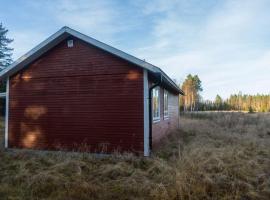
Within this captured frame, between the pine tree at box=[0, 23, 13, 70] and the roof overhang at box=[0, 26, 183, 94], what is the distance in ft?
83.9

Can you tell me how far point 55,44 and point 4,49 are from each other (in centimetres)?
2862

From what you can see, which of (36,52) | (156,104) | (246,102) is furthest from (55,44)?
(246,102)

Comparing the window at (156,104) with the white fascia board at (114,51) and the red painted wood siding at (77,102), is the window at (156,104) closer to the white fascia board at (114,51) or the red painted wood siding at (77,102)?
the red painted wood siding at (77,102)

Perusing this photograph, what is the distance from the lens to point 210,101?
5659 cm

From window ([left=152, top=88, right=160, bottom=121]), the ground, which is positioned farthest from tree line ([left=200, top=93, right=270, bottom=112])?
the ground

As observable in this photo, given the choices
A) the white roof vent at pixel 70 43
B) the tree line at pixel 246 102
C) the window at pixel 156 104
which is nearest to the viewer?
the white roof vent at pixel 70 43

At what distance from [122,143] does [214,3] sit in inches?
281

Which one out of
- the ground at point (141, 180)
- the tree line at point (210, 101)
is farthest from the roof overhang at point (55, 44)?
the tree line at point (210, 101)

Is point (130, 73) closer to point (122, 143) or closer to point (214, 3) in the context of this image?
point (122, 143)

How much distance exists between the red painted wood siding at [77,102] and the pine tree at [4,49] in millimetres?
25740

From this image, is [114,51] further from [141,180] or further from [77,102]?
[141,180]

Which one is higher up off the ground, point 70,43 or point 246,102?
point 70,43

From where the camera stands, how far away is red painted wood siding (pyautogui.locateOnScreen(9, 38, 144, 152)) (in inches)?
344

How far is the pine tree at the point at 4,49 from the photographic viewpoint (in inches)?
1289
